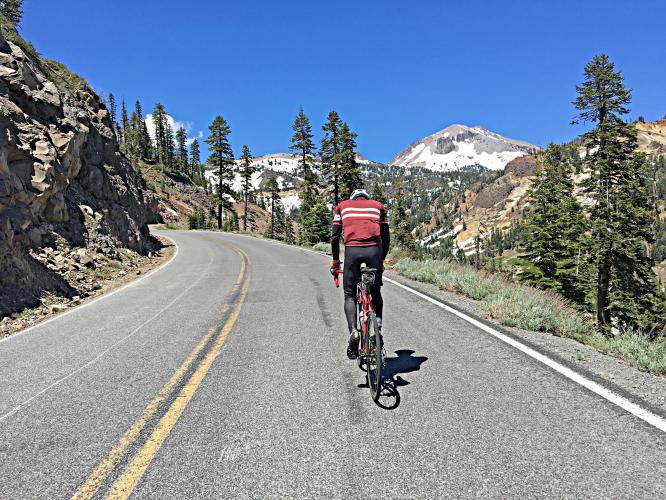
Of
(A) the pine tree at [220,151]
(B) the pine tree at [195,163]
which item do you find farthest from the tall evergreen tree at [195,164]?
(A) the pine tree at [220,151]

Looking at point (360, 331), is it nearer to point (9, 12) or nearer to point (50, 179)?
point (50, 179)

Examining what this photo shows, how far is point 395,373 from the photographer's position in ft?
16.5


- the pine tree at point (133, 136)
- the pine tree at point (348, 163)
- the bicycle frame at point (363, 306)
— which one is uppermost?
the pine tree at point (133, 136)

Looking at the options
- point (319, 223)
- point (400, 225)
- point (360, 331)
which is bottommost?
point (360, 331)

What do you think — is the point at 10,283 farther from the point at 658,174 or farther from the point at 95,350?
the point at 658,174

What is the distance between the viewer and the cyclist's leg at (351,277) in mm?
5027

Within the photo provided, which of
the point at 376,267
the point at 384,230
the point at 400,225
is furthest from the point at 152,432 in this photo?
the point at 400,225

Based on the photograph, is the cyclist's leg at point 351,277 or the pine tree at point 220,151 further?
the pine tree at point 220,151

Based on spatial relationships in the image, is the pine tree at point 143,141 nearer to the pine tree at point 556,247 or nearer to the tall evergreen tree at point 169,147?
the tall evergreen tree at point 169,147

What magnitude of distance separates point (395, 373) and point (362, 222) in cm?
195

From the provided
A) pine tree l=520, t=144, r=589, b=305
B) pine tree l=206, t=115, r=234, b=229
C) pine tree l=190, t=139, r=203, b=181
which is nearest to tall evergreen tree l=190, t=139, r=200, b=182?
pine tree l=190, t=139, r=203, b=181

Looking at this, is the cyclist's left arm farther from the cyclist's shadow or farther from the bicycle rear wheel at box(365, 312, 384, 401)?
the cyclist's shadow

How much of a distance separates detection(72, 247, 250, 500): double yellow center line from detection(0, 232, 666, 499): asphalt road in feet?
0.05

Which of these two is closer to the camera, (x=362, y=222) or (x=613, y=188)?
(x=362, y=222)
